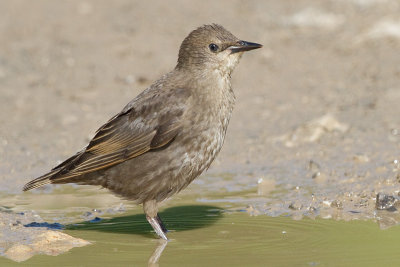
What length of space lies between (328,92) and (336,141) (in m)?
2.08

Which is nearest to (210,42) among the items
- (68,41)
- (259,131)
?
(259,131)

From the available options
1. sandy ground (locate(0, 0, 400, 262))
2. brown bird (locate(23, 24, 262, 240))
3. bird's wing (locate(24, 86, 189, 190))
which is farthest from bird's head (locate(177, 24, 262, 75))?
sandy ground (locate(0, 0, 400, 262))

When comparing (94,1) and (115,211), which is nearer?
(115,211)

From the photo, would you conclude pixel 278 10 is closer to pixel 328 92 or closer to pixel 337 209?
pixel 328 92

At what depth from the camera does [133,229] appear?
6984 mm

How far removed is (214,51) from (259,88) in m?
4.55

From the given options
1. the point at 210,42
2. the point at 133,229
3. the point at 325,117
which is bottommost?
the point at 133,229

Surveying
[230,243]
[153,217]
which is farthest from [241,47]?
[230,243]

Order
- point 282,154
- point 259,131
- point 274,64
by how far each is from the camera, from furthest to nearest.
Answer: point 274,64, point 259,131, point 282,154

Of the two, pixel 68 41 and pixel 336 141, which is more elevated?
pixel 68 41

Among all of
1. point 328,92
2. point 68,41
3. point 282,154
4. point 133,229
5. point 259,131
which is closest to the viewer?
point 133,229

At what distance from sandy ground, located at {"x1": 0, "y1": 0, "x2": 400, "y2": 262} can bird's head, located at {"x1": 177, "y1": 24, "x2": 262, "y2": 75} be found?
1.29 metres

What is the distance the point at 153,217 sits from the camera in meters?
6.82

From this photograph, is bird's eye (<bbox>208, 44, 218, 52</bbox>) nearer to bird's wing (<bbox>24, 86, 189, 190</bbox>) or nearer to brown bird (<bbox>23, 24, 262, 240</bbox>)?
brown bird (<bbox>23, 24, 262, 240</bbox>)
